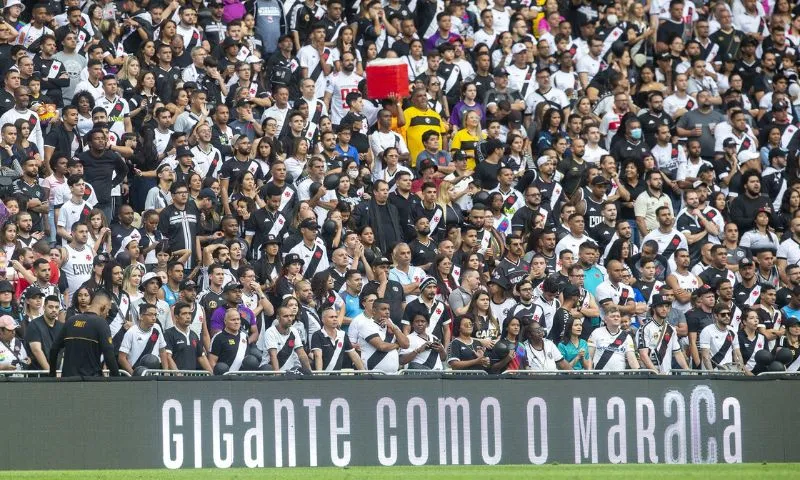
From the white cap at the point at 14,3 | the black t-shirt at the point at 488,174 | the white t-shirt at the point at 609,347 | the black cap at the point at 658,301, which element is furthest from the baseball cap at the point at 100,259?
the black cap at the point at 658,301

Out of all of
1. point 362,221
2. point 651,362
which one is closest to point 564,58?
point 362,221

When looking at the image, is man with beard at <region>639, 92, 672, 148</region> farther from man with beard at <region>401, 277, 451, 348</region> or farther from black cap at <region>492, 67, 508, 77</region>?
man with beard at <region>401, 277, 451, 348</region>

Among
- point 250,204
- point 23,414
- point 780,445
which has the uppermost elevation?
point 250,204

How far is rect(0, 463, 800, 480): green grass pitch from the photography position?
14023 millimetres

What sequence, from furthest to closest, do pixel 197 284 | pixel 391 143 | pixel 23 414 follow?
pixel 391 143 < pixel 197 284 < pixel 23 414

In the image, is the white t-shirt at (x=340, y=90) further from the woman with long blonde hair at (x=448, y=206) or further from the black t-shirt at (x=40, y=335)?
the black t-shirt at (x=40, y=335)

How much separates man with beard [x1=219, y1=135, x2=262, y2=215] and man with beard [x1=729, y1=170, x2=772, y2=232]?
7.06 m

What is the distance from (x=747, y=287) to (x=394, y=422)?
7.40 meters

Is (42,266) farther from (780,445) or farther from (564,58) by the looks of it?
(564,58)

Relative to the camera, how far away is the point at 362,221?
20.1 m

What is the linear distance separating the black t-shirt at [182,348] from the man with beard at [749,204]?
30.5 feet

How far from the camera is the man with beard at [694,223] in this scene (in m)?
21.9

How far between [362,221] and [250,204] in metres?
1.46

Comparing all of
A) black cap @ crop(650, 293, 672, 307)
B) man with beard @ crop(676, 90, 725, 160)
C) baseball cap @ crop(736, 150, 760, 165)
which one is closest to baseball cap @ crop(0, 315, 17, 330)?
black cap @ crop(650, 293, 672, 307)
